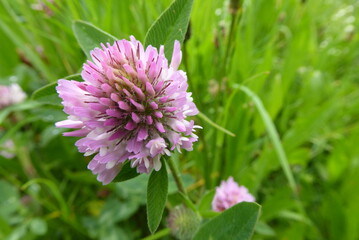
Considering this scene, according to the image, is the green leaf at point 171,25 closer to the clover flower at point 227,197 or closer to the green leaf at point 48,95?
the green leaf at point 48,95

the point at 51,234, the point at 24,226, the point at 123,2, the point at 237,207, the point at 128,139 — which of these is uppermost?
the point at 123,2

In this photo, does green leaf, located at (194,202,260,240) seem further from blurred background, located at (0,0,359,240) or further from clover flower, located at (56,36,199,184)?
blurred background, located at (0,0,359,240)

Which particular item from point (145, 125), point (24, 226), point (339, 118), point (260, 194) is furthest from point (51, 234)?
point (339, 118)

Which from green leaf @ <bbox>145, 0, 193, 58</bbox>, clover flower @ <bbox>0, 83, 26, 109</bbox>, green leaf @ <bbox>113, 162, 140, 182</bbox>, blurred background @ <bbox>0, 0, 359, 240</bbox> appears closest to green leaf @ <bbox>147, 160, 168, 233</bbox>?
green leaf @ <bbox>113, 162, 140, 182</bbox>

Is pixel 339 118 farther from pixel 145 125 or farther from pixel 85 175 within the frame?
pixel 145 125

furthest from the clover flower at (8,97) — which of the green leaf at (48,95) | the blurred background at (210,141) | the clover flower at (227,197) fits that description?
the clover flower at (227,197)

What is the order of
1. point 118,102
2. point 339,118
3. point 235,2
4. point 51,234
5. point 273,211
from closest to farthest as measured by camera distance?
point 118,102 → point 235,2 → point 273,211 → point 51,234 → point 339,118
